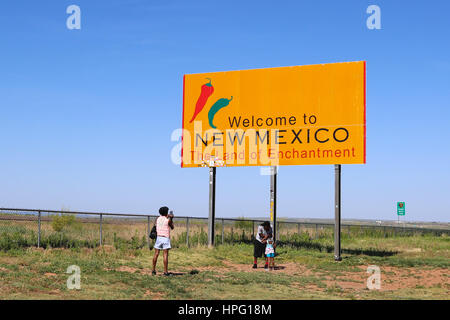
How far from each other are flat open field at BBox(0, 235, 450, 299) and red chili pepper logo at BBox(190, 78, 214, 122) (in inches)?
263

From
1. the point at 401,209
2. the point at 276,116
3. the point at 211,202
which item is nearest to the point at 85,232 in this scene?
the point at 211,202

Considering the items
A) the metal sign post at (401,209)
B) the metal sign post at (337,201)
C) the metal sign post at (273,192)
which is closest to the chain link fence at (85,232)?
the metal sign post at (273,192)

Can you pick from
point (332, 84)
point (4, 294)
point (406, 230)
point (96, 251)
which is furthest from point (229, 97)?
point (406, 230)

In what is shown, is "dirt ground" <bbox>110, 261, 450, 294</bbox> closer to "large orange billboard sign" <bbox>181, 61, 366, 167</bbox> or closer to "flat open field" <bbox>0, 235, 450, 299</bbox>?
"flat open field" <bbox>0, 235, 450, 299</bbox>

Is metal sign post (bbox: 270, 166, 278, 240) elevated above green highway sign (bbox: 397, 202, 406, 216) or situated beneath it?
elevated above

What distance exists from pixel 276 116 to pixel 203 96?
4.00 metres

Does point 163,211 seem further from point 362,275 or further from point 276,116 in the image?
point 276,116

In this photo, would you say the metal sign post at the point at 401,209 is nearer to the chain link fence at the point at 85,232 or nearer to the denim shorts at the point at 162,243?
the chain link fence at the point at 85,232

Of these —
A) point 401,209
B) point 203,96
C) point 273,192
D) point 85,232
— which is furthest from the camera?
point 401,209

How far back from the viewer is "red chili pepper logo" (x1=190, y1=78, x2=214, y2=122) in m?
27.5

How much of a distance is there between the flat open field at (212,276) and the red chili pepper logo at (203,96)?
6684mm

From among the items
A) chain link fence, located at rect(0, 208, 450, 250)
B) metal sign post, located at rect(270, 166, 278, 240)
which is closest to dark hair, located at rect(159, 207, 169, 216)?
chain link fence, located at rect(0, 208, 450, 250)

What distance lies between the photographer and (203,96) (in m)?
27.7
